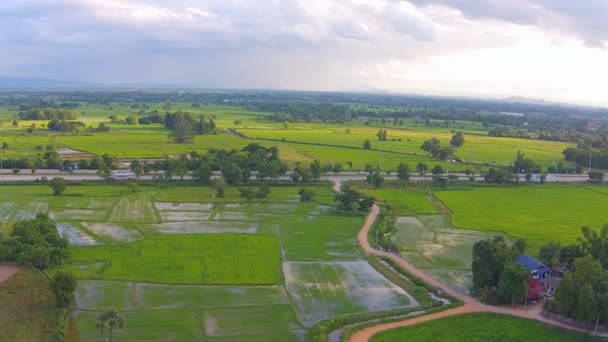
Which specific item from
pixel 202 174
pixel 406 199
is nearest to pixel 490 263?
pixel 406 199

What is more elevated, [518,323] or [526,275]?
[526,275]

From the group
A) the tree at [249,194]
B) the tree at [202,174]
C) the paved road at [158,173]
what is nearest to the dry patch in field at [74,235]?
the tree at [249,194]

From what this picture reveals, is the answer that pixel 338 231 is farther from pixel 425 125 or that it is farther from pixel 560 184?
pixel 425 125

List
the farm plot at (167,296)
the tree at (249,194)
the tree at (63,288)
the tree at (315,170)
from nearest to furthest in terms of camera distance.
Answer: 1. the tree at (63,288)
2. the farm plot at (167,296)
3. the tree at (249,194)
4. the tree at (315,170)


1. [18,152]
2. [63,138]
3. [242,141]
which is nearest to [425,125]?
[242,141]

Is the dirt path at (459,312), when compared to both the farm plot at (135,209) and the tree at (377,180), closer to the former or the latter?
the farm plot at (135,209)
